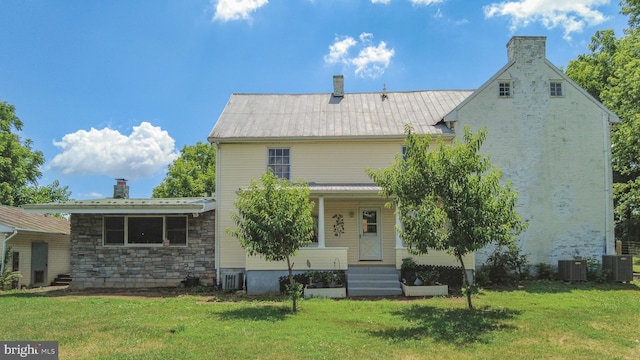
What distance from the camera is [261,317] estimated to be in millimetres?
10367

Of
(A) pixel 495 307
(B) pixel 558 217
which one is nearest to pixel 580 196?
(B) pixel 558 217

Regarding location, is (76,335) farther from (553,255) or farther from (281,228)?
(553,255)

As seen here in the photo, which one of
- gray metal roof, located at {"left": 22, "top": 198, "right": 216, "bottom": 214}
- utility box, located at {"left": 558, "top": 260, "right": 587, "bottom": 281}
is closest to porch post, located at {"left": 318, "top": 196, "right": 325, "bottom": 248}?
gray metal roof, located at {"left": 22, "top": 198, "right": 216, "bottom": 214}

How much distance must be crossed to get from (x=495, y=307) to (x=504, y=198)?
2891 millimetres

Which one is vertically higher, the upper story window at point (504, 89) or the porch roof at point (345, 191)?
the upper story window at point (504, 89)

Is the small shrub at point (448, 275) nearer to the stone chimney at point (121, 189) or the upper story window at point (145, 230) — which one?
the upper story window at point (145, 230)

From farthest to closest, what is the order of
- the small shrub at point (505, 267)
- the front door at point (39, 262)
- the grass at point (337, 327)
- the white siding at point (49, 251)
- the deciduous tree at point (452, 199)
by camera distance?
the front door at point (39, 262) < the white siding at point (49, 251) < the small shrub at point (505, 267) < the deciduous tree at point (452, 199) < the grass at point (337, 327)

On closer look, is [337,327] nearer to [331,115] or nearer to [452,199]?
[452,199]

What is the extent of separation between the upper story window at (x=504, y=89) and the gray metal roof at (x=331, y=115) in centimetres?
207

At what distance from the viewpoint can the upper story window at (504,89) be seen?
57.0ft

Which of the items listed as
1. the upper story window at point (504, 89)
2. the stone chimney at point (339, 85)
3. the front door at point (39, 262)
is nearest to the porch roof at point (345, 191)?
the stone chimney at point (339, 85)

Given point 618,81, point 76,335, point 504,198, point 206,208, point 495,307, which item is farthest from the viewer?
point 618,81

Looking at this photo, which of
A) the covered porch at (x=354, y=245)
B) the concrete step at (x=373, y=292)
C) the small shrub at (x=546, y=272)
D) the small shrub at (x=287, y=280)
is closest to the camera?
the concrete step at (x=373, y=292)

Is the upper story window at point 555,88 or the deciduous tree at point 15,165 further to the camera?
the deciduous tree at point 15,165
